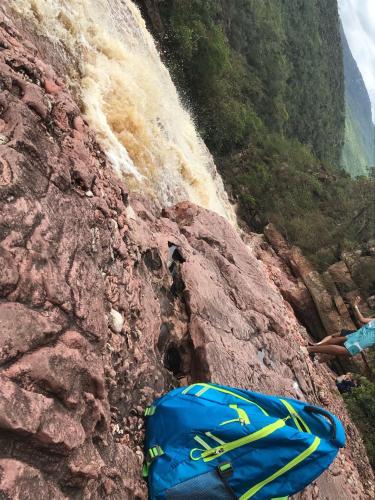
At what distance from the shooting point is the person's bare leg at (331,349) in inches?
296

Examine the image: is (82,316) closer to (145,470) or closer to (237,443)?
(145,470)

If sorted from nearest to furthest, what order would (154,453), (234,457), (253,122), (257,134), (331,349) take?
(234,457), (154,453), (331,349), (253,122), (257,134)

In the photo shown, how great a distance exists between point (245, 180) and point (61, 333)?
1969cm

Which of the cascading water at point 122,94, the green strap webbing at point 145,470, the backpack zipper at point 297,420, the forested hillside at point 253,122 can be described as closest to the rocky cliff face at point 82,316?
the green strap webbing at point 145,470

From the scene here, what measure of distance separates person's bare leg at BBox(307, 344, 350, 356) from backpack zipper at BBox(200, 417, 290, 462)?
16.3 feet

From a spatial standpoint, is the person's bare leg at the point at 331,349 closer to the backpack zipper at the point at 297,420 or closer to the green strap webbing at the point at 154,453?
the backpack zipper at the point at 297,420

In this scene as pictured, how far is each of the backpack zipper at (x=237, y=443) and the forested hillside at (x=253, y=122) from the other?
49.1 feet

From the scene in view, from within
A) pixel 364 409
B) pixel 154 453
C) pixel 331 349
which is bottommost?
pixel 364 409

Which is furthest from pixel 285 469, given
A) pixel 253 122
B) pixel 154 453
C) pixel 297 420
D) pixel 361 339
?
pixel 253 122

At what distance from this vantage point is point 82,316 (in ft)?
9.73

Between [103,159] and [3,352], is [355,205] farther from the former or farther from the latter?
[3,352]

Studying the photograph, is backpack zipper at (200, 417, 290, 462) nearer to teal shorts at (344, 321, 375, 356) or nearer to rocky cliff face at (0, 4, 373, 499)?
rocky cliff face at (0, 4, 373, 499)

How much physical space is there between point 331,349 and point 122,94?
6.08m

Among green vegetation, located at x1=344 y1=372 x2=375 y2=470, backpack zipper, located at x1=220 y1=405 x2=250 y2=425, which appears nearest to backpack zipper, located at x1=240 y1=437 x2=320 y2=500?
backpack zipper, located at x1=220 y1=405 x2=250 y2=425
